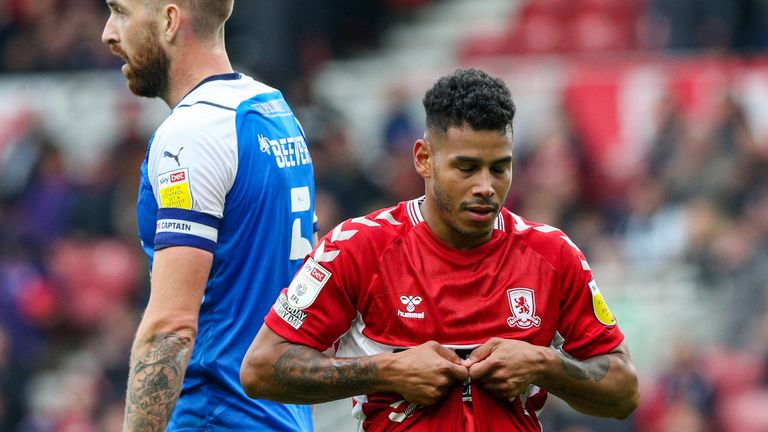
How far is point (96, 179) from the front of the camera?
13539 millimetres

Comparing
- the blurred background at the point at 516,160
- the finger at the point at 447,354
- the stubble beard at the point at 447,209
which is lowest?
the blurred background at the point at 516,160

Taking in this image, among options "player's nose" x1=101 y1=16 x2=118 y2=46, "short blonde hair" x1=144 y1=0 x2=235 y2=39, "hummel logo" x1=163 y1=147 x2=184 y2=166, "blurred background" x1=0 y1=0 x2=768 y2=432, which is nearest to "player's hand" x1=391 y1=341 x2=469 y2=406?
"hummel logo" x1=163 y1=147 x2=184 y2=166

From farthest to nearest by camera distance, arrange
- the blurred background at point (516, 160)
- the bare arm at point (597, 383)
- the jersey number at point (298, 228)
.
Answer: the blurred background at point (516, 160) < the jersey number at point (298, 228) < the bare arm at point (597, 383)

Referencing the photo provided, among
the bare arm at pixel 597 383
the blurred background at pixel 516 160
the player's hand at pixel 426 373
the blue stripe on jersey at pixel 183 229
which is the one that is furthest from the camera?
the blurred background at pixel 516 160

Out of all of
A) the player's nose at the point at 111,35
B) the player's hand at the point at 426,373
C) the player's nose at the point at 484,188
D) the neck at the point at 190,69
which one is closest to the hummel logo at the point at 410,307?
the player's hand at the point at 426,373

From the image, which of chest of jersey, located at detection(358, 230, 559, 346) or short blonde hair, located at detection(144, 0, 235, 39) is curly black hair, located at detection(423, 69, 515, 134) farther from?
short blonde hair, located at detection(144, 0, 235, 39)

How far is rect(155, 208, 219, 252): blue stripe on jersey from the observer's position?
164 inches

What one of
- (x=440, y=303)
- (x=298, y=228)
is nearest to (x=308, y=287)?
(x=440, y=303)

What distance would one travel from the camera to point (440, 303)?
395 centimetres

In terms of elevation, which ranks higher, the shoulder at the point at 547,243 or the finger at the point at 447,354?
the shoulder at the point at 547,243

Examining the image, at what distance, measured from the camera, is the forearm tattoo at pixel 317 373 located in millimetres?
3895

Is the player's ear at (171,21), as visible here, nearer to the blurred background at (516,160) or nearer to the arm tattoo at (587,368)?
the arm tattoo at (587,368)

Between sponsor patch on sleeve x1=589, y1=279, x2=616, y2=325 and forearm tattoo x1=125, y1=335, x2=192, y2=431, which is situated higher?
sponsor patch on sleeve x1=589, y1=279, x2=616, y2=325

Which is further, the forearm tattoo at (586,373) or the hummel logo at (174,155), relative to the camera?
the hummel logo at (174,155)
